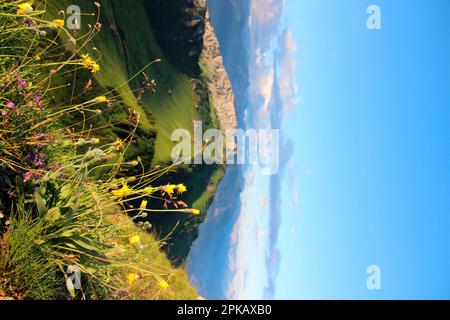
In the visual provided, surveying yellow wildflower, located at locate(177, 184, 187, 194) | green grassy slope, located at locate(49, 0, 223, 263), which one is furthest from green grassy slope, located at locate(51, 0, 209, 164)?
yellow wildflower, located at locate(177, 184, 187, 194)

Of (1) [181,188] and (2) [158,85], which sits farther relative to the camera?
(2) [158,85]

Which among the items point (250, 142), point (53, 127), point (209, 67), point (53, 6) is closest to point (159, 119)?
point (53, 6)

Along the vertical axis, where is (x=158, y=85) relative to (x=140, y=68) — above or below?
below

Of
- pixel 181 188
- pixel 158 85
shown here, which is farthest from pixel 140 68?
pixel 181 188

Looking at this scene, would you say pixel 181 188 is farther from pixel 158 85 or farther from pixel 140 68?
pixel 158 85

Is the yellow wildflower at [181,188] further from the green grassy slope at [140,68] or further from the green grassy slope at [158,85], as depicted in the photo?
the green grassy slope at [140,68]

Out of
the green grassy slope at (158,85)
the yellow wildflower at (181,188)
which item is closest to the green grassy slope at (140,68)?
the green grassy slope at (158,85)

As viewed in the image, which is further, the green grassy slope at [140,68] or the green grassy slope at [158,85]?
the green grassy slope at [140,68]

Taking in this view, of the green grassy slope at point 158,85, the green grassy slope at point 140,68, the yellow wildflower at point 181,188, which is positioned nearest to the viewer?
the yellow wildflower at point 181,188

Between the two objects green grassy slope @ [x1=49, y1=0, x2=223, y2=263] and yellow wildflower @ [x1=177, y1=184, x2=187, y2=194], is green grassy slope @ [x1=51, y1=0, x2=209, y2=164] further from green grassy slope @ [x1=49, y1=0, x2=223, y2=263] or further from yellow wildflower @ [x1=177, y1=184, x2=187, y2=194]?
yellow wildflower @ [x1=177, y1=184, x2=187, y2=194]

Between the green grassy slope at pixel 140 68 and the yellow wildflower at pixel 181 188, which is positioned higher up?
the green grassy slope at pixel 140 68

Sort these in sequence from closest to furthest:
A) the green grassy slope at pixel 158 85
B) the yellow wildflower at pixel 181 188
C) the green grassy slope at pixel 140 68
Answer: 1. the yellow wildflower at pixel 181 188
2. the green grassy slope at pixel 158 85
3. the green grassy slope at pixel 140 68
